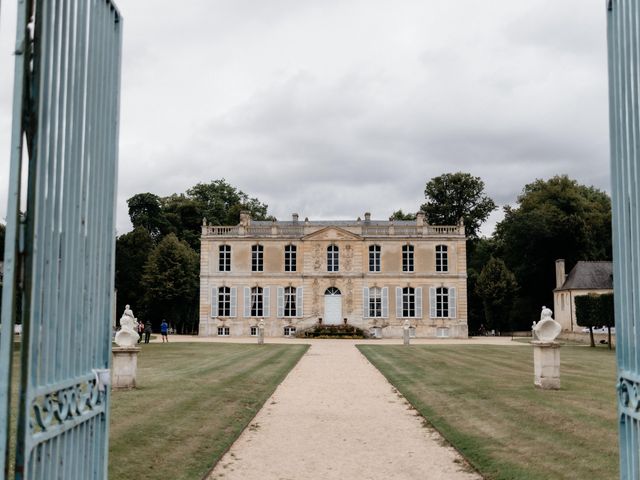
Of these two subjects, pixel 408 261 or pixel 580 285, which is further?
pixel 408 261

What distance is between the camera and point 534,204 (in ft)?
155

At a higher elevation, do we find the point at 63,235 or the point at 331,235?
the point at 331,235

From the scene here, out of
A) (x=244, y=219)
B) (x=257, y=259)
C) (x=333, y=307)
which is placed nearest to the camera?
(x=333, y=307)

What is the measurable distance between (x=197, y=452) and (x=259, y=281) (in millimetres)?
33466

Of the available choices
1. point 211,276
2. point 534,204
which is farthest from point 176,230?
point 534,204

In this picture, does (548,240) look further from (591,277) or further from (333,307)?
(333,307)

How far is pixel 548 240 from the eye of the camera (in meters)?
44.3

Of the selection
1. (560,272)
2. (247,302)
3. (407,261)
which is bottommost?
(247,302)

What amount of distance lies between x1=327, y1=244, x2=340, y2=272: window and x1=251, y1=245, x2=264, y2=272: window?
402cm

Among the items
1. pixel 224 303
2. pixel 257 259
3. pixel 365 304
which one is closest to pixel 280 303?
pixel 257 259

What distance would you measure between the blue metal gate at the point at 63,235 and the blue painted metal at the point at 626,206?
285 centimetres

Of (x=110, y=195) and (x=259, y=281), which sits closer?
(x=110, y=195)

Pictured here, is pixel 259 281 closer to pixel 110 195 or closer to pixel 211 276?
pixel 211 276

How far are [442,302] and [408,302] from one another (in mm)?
2005
